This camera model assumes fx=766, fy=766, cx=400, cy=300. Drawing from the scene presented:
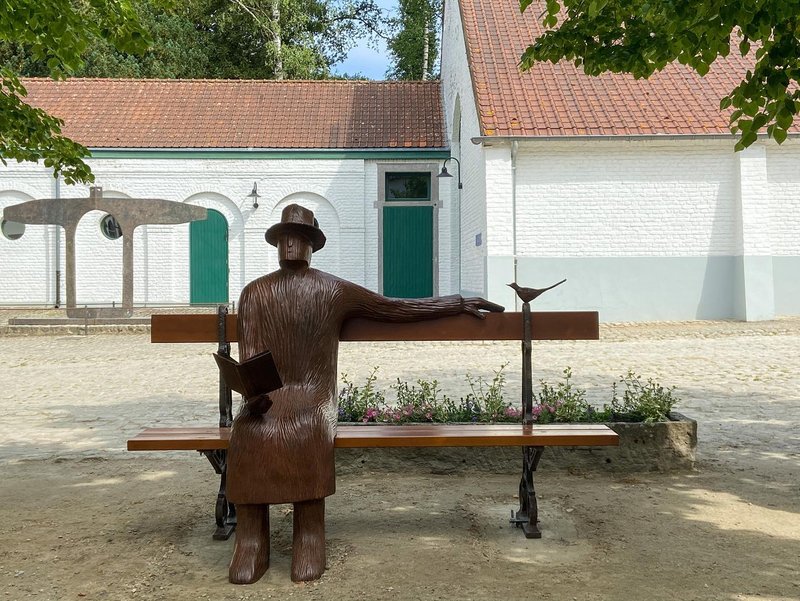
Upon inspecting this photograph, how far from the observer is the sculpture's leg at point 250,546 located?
10.3 feet

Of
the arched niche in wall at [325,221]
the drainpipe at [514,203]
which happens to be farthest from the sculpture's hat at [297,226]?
the arched niche in wall at [325,221]

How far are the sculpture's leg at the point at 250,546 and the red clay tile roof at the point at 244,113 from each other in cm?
1721

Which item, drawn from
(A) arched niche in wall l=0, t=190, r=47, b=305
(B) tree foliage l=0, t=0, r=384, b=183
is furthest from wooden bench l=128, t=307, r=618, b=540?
(B) tree foliage l=0, t=0, r=384, b=183

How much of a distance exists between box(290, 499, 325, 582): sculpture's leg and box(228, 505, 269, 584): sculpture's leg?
0.44ft

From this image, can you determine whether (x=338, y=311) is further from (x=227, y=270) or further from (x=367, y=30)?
(x=367, y=30)

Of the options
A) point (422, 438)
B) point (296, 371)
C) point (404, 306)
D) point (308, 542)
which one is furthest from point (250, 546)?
point (404, 306)

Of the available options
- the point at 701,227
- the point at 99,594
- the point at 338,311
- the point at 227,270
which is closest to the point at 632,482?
the point at 338,311

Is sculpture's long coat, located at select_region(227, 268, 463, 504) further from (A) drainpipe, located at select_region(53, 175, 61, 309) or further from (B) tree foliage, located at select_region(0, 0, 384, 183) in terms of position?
(B) tree foliage, located at select_region(0, 0, 384, 183)

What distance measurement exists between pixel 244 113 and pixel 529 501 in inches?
742

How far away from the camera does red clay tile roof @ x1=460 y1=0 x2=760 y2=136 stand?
14.7 metres

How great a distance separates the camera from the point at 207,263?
65.0ft

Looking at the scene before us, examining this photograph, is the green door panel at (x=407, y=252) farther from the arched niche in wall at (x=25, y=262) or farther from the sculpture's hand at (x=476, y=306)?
the sculpture's hand at (x=476, y=306)

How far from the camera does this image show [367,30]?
106 ft

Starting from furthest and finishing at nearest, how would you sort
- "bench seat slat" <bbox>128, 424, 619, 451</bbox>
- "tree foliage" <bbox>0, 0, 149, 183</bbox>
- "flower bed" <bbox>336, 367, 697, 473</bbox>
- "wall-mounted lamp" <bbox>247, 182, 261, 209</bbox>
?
1. "wall-mounted lamp" <bbox>247, 182, 261, 209</bbox>
2. "flower bed" <bbox>336, 367, 697, 473</bbox>
3. "tree foliage" <bbox>0, 0, 149, 183</bbox>
4. "bench seat slat" <bbox>128, 424, 619, 451</bbox>
